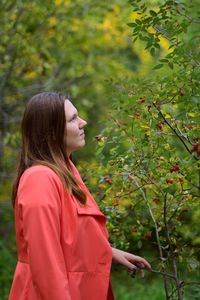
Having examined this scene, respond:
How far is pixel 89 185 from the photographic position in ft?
14.2

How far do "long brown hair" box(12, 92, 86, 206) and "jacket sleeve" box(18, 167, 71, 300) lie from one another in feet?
0.63

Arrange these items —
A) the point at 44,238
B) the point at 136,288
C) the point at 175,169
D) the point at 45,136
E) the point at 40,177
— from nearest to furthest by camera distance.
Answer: the point at 44,238, the point at 40,177, the point at 45,136, the point at 175,169, the point at 136,288

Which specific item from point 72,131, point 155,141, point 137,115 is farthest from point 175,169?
point 72,131

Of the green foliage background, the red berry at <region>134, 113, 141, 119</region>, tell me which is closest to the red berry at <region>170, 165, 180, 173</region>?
the green foliage background

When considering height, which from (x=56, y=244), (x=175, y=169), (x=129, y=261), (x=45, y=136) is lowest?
→ (x=129, y=261)

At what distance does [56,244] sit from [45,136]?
0.50 metres

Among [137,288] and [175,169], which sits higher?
[175,169]

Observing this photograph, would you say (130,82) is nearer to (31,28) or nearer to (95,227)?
(95,227)

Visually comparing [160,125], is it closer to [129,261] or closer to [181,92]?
[181,92]

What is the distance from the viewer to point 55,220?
2721mm

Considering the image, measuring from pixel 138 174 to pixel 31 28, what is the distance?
5002 mm

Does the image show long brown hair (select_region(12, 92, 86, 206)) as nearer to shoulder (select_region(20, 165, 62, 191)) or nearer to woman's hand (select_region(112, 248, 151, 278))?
shoulder (select_region(20, 165, 62, 191))

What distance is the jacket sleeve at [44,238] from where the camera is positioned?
2652 mm

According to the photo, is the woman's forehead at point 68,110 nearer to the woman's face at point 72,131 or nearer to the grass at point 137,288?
the woman's face at point 72,131
